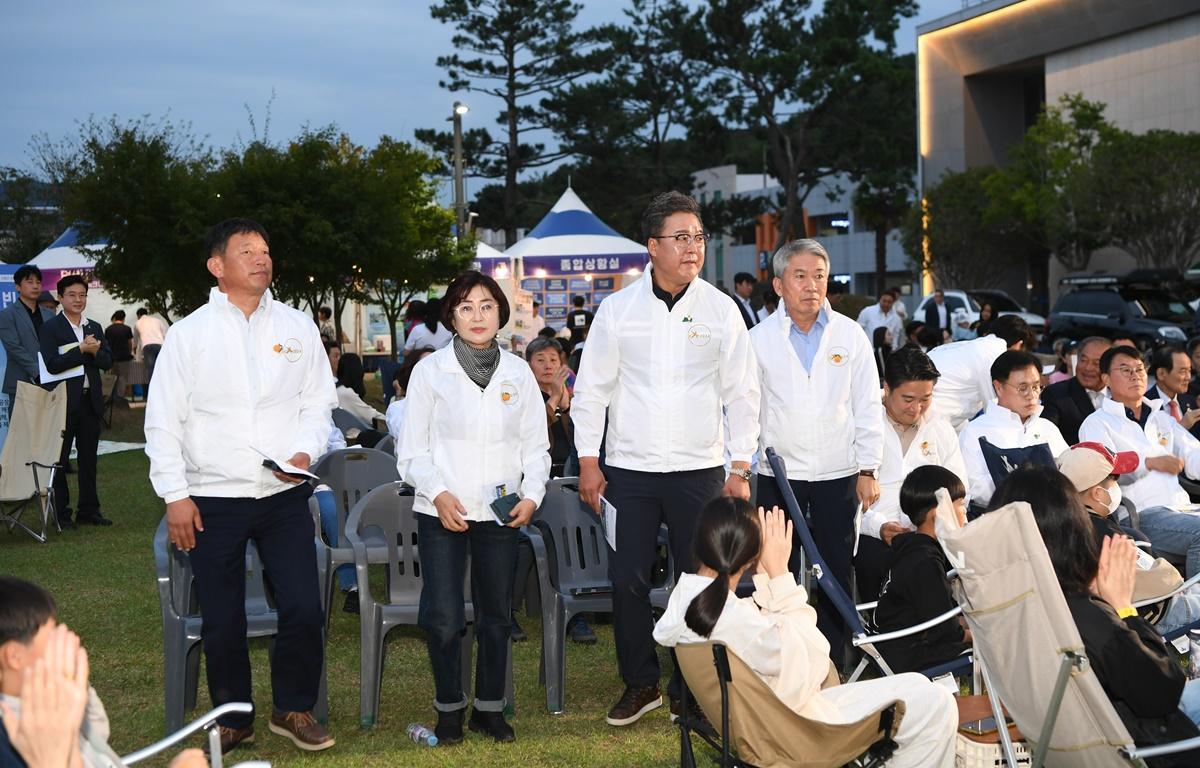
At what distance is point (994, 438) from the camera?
6.38 metres

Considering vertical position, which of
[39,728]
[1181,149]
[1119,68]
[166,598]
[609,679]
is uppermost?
[1119,68]

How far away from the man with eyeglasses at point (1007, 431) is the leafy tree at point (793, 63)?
1644 inches

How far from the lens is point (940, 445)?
19.8ft

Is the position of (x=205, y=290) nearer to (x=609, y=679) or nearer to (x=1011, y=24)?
(x=609, y=679)

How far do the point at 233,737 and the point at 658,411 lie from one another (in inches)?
81.8

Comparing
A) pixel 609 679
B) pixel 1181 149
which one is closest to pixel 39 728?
pixel 609 679

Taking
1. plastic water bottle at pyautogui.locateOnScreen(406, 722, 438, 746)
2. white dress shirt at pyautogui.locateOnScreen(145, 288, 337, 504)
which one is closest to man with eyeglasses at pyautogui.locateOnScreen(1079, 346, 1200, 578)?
plastic water bottle at pyautogui.locateOnScreen(406, 722, 438, 746)

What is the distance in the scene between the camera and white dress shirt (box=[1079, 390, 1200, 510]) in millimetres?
6738

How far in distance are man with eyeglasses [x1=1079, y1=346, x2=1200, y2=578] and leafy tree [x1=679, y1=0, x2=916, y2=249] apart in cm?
4111

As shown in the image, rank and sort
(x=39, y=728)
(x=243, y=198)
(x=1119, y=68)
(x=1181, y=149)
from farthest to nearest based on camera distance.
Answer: (x=1119, y=68) → (x=1181, y=149) → (x=243, y=198) → (x=39, y=728)

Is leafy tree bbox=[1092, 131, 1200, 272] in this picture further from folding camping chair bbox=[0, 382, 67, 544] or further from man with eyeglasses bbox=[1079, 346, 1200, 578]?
folding camping chair bbox=[0, 382, 67, 544]

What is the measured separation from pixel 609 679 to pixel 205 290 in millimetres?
16513

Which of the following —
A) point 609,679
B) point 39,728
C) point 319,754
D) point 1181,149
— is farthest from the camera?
point 1181,149

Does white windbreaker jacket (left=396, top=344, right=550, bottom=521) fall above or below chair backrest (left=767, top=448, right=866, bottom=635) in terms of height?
above
